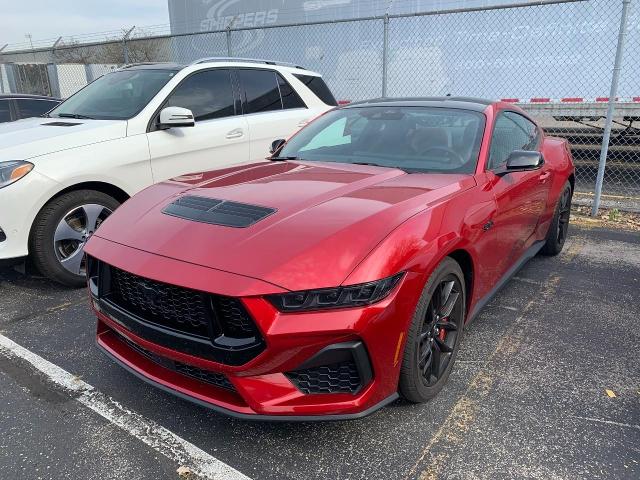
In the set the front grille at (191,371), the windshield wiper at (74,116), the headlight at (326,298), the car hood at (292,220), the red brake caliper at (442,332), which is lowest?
the red brake caliper at (442,332)

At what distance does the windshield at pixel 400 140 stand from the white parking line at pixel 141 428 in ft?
6.49

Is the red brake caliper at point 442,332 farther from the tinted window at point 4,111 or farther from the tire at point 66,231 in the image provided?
the tinted window at point 4,111

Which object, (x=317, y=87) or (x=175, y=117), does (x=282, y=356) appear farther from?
(x=317, y=87)

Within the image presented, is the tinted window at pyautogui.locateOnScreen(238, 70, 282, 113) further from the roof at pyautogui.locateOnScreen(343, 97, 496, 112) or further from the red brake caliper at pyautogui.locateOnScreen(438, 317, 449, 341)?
the red brake caliper at pyautogui.locateOnScreen(438, 317, 449, 341)

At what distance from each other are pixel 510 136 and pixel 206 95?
9.73ft

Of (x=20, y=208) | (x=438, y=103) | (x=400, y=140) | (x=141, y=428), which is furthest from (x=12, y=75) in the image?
(x=141, y=428)

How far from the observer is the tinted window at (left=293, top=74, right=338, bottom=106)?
6.29 metres

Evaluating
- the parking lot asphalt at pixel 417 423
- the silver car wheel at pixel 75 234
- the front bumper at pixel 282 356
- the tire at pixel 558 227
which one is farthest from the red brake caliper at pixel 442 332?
the silver car wheel at pixel 75 234

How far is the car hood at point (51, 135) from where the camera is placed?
3891 millimetres

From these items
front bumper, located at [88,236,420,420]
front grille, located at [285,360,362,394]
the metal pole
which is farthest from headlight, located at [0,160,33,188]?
the metal pole

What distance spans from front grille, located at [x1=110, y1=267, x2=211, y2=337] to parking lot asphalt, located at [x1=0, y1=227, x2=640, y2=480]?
582 millimetres

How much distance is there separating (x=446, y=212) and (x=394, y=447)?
3.78 feet

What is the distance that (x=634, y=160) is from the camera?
1049 centimetres

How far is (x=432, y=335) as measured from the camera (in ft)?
8.45
